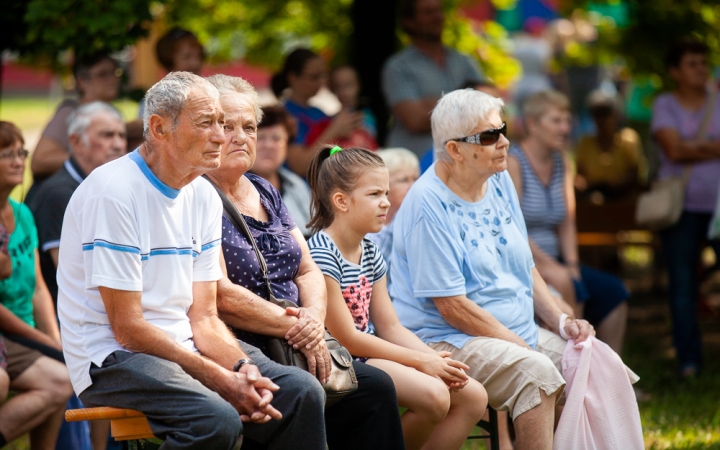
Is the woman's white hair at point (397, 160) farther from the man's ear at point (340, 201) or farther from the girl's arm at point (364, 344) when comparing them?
the girl's arm at point (364, 344)

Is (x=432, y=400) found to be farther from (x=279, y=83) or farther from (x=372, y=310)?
(x=279, y=83)

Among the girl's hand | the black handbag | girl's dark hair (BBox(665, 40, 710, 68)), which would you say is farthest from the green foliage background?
the black handbag

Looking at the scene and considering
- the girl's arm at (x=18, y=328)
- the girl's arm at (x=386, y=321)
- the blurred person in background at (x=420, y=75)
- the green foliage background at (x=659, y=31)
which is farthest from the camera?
the green foliage background at (x=659, y=31)

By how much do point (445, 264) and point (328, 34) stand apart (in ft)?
20.0

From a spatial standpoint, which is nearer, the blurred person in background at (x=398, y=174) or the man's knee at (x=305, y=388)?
the man's knee at (x=305, y=388)

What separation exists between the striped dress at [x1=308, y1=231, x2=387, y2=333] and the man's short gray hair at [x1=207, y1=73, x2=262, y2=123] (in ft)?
1.97

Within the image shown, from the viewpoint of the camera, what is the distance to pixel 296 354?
137 inches

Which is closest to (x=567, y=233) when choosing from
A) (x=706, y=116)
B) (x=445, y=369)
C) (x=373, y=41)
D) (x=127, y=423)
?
(x=706, y=116)

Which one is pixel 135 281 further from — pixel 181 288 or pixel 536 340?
pixel 536 340

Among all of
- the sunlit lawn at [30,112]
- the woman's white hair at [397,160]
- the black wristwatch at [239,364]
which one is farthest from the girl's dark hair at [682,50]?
the sunlit lawn at [30,112]

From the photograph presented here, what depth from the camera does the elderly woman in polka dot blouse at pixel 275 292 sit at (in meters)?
3.47

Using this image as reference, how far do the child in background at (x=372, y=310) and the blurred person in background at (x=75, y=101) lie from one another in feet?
6.77

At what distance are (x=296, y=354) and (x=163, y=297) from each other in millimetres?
569

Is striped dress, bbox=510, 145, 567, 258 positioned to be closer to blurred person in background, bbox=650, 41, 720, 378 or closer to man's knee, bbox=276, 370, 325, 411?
blurred person in background, bbox=650, 41, 720, 378
